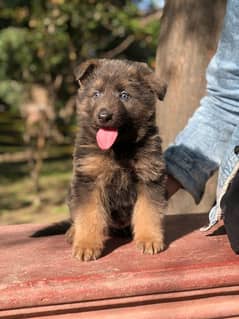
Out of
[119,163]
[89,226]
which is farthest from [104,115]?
[89,226]

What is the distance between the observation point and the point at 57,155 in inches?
634

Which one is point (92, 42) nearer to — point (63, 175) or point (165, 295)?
point (63, 175)

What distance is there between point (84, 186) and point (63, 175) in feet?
32.1

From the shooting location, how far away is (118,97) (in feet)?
9.04

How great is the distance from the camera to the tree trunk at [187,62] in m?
4.60

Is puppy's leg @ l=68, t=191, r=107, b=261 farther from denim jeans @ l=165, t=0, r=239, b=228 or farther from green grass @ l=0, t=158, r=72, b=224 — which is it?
green grass @ l=0, t=158, r=72, b=224

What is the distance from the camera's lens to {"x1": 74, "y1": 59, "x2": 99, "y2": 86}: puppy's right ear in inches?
111

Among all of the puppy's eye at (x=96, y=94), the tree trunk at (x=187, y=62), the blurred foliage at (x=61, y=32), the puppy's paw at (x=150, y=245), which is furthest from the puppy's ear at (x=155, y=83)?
the blurred foliage at (x=61, y=32)

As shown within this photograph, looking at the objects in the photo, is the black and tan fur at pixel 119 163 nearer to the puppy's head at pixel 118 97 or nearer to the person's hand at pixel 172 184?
the puppy's head at pixel 118 97

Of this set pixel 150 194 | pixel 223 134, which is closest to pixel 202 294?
pixel 150 194

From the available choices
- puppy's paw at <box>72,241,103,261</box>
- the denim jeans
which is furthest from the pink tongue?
the denim jeans

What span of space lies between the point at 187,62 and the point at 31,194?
19.9ft

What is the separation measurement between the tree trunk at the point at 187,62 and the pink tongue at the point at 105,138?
1982 millimetres

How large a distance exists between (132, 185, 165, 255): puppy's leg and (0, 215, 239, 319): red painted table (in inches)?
2.5
